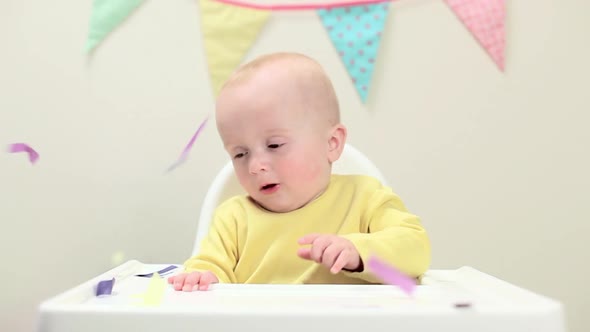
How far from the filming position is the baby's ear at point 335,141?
0.89 m

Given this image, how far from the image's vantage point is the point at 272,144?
0.82m

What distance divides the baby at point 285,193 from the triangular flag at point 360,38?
49 centimetres

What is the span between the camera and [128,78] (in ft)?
4.52

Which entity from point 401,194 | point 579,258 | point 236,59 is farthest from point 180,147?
point 579,258

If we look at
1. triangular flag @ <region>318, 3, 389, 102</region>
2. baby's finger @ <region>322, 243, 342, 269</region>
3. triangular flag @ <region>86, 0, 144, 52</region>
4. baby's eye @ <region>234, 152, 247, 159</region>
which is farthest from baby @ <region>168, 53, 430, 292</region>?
triangular flag @ <region>86, 0, 144, 52</region>

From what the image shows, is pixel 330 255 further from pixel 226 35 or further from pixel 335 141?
pixel 226 35

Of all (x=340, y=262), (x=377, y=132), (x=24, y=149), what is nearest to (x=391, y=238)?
(x=340, y=262)

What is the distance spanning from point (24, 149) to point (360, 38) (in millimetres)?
749

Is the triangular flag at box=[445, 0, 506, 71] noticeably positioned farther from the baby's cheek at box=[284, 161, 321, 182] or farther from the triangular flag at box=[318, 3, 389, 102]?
the baby's cheek at box=[284, 161, 321, 182]

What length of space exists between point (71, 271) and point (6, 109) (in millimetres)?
374

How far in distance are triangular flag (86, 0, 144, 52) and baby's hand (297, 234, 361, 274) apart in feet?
2.95

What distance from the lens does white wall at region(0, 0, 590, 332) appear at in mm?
1357

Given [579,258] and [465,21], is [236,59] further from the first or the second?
[579,258]

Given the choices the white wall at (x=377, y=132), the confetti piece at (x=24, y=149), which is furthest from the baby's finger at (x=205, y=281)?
the confetti piece at (x=24, y=149)
